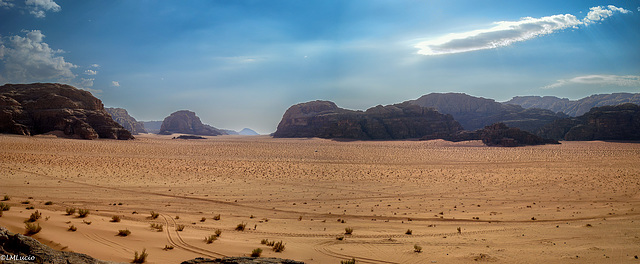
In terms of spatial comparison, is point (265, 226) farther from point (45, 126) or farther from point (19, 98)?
point (19, 98)

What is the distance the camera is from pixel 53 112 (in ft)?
166

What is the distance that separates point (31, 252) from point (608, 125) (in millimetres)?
89151

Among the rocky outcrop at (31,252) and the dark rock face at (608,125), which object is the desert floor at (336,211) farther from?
the dark rock face at (608,125)

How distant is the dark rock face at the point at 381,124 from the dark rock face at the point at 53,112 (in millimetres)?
50234

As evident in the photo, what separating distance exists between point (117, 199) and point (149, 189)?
2782 millimetres

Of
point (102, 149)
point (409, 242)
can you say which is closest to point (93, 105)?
point (102, 149)

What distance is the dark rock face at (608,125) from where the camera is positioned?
6412 cm

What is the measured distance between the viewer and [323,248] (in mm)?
8258

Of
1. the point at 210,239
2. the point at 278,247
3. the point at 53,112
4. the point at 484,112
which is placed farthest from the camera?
the point at 484,112

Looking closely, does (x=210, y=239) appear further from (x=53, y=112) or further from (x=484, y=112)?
(x=484, y=112)

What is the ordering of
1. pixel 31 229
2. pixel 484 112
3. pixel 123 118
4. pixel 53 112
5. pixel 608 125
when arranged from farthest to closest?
pixel 123 118, pixel 484 112, pixel 608 125, pixel 53 112, pixel 31 229

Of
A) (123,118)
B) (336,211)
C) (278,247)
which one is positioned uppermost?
(123,118)

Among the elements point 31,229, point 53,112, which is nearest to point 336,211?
point 31,229

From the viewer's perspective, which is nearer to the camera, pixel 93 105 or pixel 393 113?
pixel 93 105
